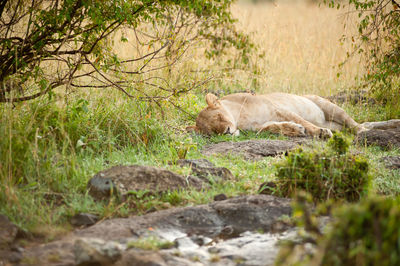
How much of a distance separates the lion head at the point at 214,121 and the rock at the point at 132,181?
225 centimetres

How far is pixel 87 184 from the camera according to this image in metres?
3.80

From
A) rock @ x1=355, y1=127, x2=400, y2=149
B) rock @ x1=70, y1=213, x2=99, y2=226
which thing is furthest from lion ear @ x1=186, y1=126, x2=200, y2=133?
rock @ x1=70, y1=213, x2=99, y2=226

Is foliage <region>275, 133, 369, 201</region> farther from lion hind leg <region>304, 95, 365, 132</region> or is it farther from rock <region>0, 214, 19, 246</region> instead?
lion hind leg <region>304, 95, 365, 132</region>

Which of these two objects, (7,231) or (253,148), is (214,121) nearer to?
(253,148)

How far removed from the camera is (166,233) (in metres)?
3.16

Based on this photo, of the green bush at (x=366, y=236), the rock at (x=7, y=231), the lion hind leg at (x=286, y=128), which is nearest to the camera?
the green bush at (x=366, y=236)

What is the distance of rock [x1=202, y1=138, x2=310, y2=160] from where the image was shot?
5242 mm

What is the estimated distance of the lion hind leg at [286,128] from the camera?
634 cm

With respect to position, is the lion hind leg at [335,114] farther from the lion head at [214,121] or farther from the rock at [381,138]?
the lion head at [214,121]

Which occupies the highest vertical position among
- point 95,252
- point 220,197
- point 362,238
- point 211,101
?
point 362,238

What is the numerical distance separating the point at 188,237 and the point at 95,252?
74 cm

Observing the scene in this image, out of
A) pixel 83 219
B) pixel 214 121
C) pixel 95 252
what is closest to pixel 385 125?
pixel 214 121

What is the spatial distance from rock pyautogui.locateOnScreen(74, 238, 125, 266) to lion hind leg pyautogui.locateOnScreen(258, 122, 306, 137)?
13.5 ft

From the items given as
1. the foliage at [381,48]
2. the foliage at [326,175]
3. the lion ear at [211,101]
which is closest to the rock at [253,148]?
the lion ear at [211,101]
